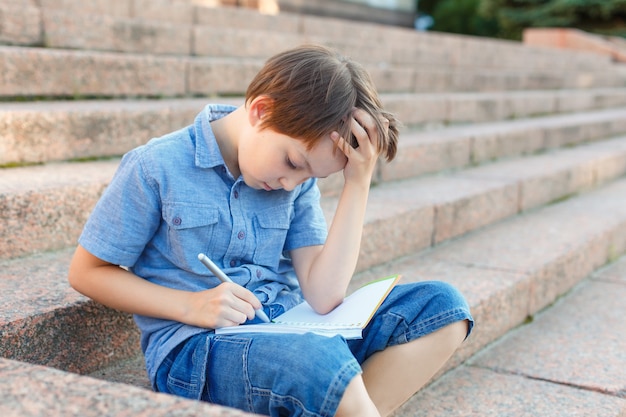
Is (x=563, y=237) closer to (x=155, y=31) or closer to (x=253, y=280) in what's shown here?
(x=253, y=280)

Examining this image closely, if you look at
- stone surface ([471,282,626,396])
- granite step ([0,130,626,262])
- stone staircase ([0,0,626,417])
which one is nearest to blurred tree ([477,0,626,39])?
stone staircase ([0,0,626,417])

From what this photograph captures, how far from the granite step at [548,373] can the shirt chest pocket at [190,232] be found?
0.71 metres

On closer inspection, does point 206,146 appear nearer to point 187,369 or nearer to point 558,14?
point 187,369

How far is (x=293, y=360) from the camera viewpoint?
147 centimetres

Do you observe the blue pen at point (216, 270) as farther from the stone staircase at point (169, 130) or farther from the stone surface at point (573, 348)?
the stone surface at point (573, 348)

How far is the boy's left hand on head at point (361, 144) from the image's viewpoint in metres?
1.65

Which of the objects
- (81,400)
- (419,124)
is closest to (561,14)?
(419,124)

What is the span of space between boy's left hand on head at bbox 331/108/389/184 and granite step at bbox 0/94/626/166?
132cm

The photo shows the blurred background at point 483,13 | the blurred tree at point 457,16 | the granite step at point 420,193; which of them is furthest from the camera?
the blurred tree at point 457,16

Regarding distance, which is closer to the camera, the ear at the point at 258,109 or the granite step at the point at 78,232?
the ear at the point at 258,109

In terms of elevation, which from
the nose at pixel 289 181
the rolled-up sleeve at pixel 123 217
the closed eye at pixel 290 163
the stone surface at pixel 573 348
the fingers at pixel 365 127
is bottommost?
the stone surface at pixel 573 348

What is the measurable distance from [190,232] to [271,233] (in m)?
0.22

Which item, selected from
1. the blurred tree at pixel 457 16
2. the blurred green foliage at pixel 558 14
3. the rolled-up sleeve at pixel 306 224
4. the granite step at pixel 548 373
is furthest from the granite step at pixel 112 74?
the blurred tree at pixel 457 16

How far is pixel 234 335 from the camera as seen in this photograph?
162 cm
